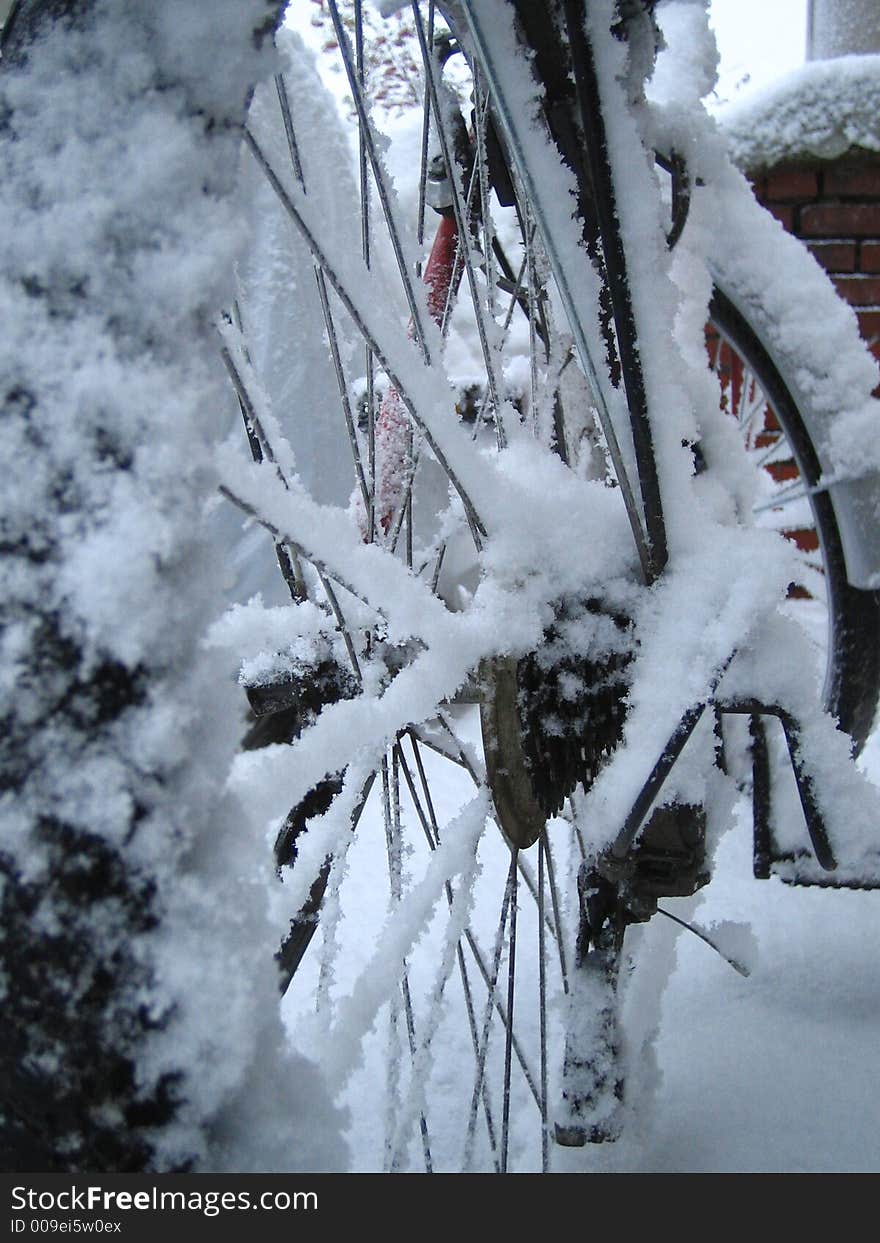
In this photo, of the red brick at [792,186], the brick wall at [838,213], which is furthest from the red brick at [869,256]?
the red brick at [792,186]

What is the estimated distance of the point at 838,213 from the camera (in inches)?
80.7

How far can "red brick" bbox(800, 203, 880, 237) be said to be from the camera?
2.04 m

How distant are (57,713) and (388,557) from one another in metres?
0.23

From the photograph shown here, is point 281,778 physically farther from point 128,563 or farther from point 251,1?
point 251,1

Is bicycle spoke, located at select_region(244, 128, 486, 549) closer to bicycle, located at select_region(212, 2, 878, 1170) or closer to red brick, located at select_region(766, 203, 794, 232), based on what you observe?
bicycle, located at select_region(212, 2, 878, 1170)

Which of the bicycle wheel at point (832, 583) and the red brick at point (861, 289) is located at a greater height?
the red brick at point (861, 289)

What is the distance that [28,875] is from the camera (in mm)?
252

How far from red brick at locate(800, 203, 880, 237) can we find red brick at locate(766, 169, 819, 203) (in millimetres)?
28

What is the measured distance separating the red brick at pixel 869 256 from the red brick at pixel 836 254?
2 centimetres

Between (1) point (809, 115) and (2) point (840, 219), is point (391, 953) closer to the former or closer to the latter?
(1) point (809, 115)

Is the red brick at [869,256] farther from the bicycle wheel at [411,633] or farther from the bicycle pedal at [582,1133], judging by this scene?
the bicycle pedal at [582,1133]

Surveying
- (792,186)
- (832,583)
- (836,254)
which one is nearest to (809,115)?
(792,186)

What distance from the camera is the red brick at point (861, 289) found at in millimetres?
2105

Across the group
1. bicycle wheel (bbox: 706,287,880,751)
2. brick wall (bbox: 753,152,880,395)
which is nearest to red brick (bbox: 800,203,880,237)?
brick wall (bbox: 753,152,880,395)
